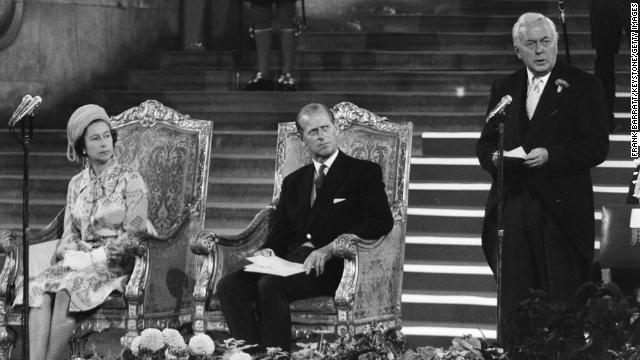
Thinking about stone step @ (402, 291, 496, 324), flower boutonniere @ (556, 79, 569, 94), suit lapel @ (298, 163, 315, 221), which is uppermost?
flower boutonniere @ (556, 79, 569, 94)

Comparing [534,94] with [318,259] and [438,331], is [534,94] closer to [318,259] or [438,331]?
[318,259]

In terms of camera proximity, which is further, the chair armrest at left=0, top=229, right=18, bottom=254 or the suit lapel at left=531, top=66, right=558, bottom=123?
the chair armrest at left=0, top=229, right=18, bottom=254

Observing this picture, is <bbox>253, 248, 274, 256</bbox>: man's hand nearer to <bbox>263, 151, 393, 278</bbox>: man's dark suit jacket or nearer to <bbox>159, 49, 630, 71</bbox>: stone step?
<bbox>263, 151, 393, 278</bbox>: man's dark suit jacket

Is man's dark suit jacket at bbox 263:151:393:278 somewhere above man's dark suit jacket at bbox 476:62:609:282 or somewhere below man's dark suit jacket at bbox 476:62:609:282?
below

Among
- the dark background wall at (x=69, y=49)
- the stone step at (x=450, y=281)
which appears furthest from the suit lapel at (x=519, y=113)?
the dark background wall at (x=69, y=49)

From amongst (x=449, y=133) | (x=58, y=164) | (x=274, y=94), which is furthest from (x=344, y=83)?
(x=58, y=164)

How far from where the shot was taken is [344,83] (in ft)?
31.8

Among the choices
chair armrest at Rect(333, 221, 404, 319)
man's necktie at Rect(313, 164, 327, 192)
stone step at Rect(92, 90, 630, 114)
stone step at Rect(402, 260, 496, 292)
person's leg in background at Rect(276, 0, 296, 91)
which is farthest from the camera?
person's leg in background at Rect(276, 0, 296, 91)

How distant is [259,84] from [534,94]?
168 inches

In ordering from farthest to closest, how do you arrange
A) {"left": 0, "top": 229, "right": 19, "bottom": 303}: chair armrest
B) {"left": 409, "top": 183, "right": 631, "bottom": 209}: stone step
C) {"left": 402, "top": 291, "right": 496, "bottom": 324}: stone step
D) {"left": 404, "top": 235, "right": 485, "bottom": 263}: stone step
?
{"left": 409, "top": 183, "right": 631, "bottom": 209}: stone step
{"left": 404, "top": 235, "right": 485, "bottom": 263}: stone step
{"left": 402, "top": 291, "right": 496, "bottom": 324}: stone step
{"left": 0, "top": 229, "right": 19, "bottom": 303}: chair armrest

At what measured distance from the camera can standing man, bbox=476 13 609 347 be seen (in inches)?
210

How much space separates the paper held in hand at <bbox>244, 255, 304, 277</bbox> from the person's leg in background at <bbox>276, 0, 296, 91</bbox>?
3.63 metres

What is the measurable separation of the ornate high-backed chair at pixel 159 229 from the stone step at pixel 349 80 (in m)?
3.06

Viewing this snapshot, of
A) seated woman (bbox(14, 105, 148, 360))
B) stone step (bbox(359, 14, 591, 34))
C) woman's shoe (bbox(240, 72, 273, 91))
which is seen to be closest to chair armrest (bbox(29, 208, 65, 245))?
seated woman (bbox(14, 105, 148, 360))
